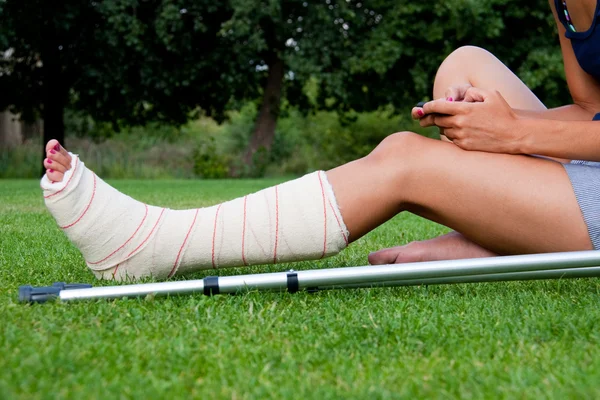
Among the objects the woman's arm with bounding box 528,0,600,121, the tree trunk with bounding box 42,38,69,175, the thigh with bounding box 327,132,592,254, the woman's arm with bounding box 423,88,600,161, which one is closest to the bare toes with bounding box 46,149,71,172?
the thigh with bounding box 327,132,592,254

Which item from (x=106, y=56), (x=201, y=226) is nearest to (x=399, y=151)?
(x=201, y=226)

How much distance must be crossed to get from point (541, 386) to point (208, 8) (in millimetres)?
12861

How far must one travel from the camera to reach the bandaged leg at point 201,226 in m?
1.66

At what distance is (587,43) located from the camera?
1820 mm

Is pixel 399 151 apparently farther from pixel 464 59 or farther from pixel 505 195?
pixel 464 59

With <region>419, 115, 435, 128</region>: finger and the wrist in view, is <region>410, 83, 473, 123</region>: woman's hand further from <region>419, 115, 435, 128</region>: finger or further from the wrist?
the wrist

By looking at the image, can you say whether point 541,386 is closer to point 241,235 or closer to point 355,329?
point 355,329

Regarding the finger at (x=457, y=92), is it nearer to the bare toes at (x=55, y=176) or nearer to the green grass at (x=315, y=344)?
the green grass at (x=315, y=344)

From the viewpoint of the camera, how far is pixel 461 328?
4.59 feet

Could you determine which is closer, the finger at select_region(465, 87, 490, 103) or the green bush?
the finger at select_region(465, 87, 490, 103)

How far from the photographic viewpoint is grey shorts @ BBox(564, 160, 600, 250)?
1.56m

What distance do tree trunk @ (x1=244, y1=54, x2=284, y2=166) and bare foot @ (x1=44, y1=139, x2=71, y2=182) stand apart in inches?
518

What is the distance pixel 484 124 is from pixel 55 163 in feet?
3.48

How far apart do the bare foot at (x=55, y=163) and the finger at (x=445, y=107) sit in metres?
0.92
